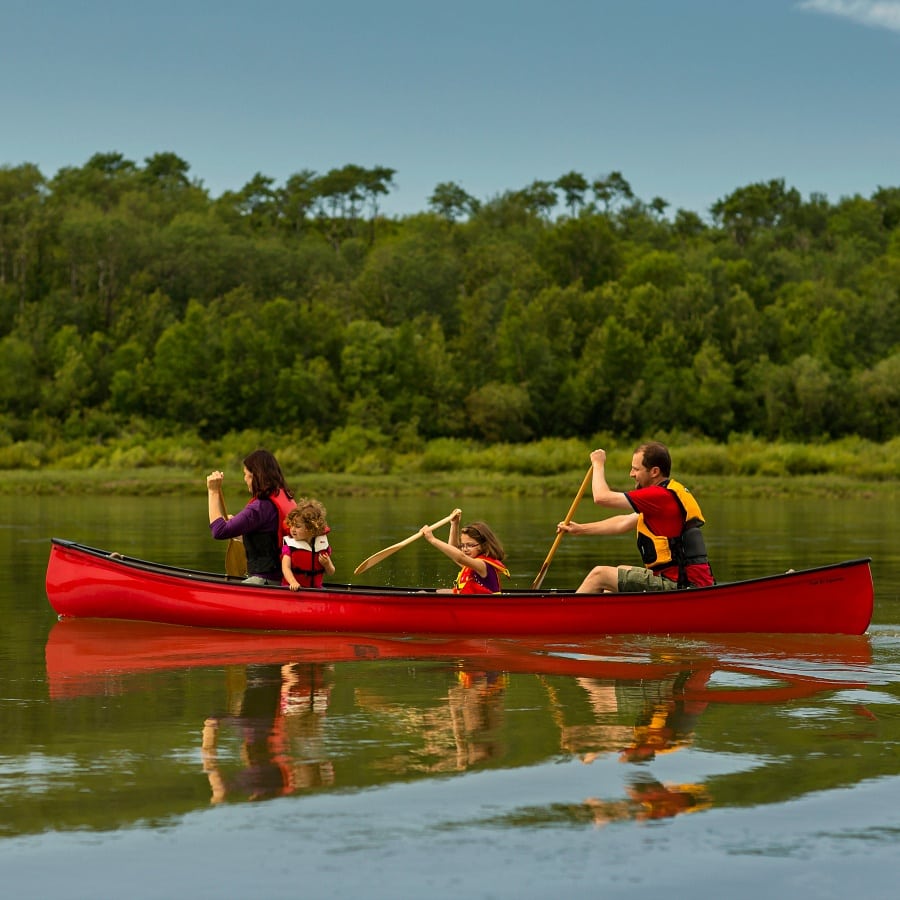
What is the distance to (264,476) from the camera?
543 inches

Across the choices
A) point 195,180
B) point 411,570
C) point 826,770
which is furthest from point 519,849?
point 195,180

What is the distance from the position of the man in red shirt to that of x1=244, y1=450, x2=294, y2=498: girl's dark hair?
2547mm

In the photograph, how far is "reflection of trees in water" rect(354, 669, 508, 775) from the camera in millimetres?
8414

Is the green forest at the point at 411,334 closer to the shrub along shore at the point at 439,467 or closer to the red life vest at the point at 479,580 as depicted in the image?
the shrub along shore at the point at 439,467

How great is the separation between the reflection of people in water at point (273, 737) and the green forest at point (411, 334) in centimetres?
5165

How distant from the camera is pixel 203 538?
27.1 meters

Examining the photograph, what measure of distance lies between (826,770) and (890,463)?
2023 inches

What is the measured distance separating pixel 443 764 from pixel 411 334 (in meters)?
67.4

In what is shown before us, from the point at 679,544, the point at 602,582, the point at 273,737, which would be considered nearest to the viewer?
the point at 273,737

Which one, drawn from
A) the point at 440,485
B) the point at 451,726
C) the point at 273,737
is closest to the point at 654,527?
the point at 451,726

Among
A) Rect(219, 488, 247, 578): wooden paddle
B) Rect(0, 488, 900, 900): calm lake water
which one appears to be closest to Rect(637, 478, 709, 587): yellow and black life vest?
Rect(0, 488, 900, 900): calm lake water

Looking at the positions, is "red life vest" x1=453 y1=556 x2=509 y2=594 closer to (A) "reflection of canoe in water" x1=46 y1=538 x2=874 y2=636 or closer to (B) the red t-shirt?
(A) "reflection of canoe in water" x1=46 y1=538 x2=874 y2=636

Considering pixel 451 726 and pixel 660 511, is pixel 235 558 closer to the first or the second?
pixel 660 511

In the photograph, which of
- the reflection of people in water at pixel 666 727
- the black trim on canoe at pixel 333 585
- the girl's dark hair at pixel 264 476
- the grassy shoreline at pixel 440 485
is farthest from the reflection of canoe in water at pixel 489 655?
the grassy shoreline at pixel 440 485
